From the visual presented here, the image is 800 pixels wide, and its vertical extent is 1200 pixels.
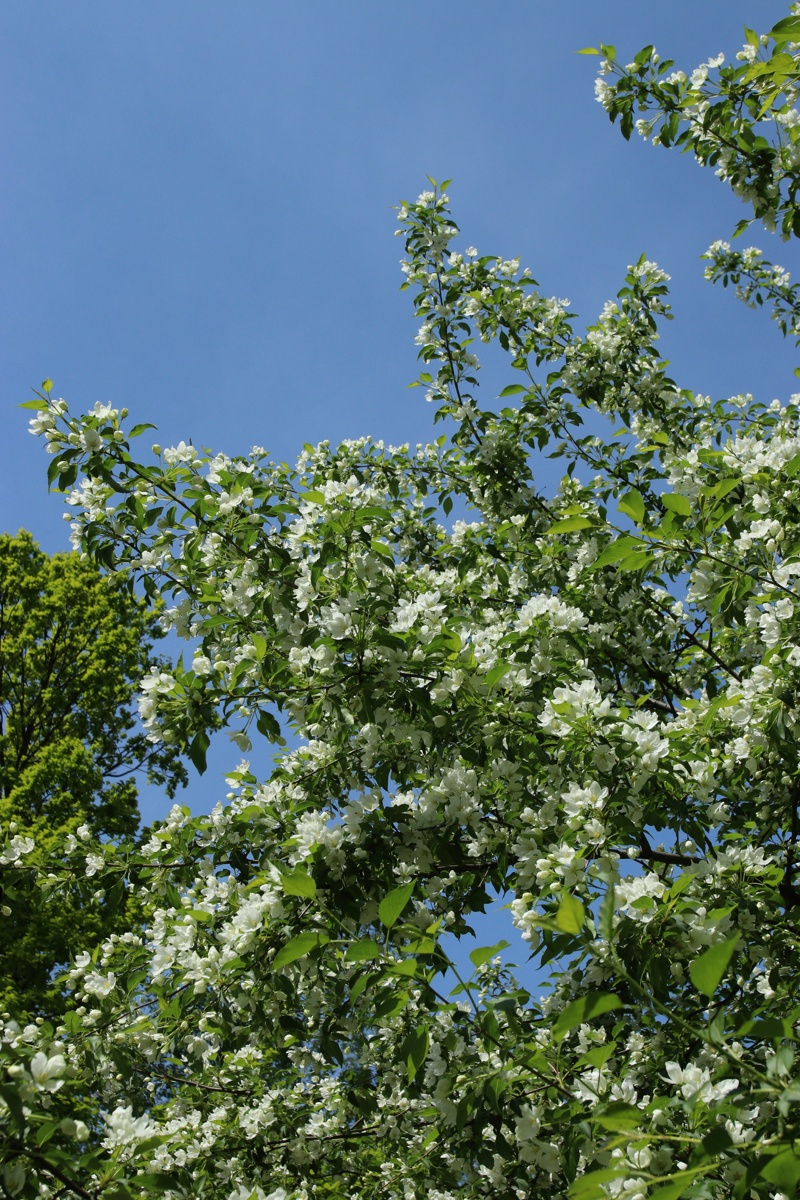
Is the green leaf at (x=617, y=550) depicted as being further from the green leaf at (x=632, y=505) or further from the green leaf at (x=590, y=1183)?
the green leaf at (x=590, y=1183)

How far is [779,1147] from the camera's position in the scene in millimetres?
1269

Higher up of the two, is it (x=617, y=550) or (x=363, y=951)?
(x=617, y=550)

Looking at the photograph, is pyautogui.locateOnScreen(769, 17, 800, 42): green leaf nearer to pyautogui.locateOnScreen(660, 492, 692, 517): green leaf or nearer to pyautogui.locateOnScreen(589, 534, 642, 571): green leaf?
pyautogui.locateOnScreen(660, 492, 692, 517): green leaf

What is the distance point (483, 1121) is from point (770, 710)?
1.45 metres

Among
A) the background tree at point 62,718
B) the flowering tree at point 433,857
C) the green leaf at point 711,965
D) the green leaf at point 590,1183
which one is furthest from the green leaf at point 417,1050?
the background tree at point 62,718

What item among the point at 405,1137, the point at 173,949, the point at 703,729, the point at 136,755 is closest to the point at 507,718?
the point at 703,729

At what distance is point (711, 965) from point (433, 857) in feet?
5.62

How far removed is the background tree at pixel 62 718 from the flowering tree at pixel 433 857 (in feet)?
20.8

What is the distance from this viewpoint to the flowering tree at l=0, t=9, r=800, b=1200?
6.69 feet

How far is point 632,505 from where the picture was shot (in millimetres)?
2377

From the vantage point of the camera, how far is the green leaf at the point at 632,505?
7.72 feet

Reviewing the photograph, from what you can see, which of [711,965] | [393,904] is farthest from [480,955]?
[711,965]

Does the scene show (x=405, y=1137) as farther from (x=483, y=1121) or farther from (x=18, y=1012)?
(x=18, y=1012)

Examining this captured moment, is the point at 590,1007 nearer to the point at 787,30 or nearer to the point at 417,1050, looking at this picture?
the point at 417,1050
